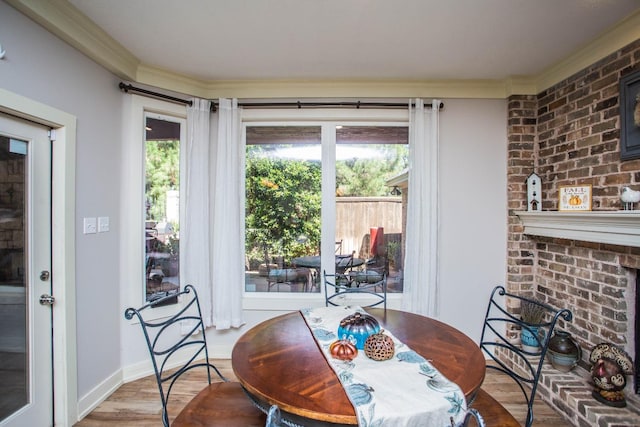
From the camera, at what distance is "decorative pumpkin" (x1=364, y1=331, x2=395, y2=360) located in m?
1.35

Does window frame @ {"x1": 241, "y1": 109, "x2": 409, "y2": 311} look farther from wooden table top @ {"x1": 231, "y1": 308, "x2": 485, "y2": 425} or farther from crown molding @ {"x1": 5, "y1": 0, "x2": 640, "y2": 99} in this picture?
wooden table top @ {"x1": 231, "y1": 308, "x2": 485, "y2": 425}

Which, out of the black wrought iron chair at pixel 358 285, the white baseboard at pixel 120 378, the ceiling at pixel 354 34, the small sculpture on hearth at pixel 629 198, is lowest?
the white baseboard at pixel 120 378

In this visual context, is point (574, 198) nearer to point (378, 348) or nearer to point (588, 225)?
point (588, 225)

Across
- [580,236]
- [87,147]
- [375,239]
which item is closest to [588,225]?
[580,236]

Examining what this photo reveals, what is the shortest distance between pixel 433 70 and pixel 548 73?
3.18 ft

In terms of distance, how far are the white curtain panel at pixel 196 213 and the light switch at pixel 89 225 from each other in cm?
67

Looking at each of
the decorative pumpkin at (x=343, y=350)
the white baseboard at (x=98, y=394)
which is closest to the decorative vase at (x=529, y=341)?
the decorative pumpkin at (x=343, y=350)

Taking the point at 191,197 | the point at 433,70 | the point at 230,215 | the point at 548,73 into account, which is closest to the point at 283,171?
the point at 230,215

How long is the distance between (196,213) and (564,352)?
3108 millimetres

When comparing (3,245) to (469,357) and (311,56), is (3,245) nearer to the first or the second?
(311,56)

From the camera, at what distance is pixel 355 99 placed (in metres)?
2.97

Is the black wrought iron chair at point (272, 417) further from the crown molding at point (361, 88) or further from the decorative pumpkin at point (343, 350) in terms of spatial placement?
the crown molding at point (361, 88)

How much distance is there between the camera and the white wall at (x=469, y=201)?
296 centimetres

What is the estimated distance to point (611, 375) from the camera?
1948 mm
